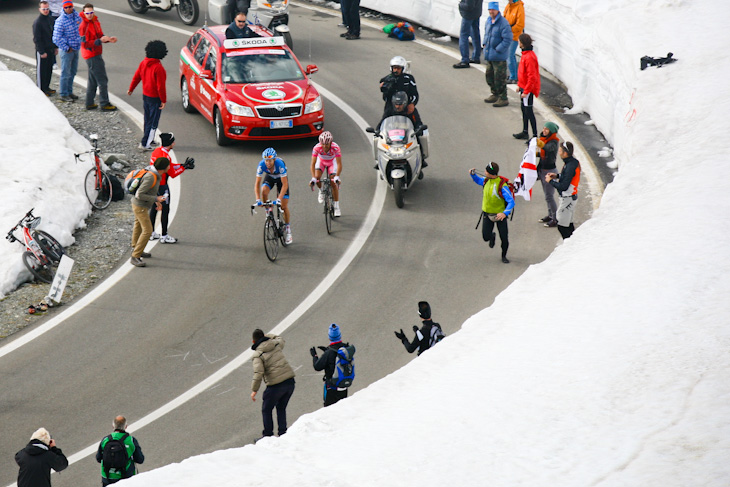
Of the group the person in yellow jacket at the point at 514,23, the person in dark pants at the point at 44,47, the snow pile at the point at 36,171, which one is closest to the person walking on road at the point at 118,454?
the snow pile at the point at 36,171

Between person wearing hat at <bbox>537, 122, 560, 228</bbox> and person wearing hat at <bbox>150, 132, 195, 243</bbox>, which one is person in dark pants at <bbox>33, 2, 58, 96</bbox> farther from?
person wearing hat at <bbox>537, 122, 560, 228</bbox>

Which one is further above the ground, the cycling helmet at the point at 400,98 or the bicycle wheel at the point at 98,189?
the cycling helmet at the point at 400,98

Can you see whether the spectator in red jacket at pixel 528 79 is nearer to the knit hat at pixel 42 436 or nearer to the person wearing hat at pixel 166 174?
the person wearing hat at pixel 166 174

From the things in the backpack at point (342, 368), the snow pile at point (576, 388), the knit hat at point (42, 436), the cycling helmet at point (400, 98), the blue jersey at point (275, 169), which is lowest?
the knit hat at point (42, 436)

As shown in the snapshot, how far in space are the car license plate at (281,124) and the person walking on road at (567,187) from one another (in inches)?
236

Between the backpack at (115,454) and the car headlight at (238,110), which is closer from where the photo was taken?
the backpack at (115,454)

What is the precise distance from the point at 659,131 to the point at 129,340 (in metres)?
8.35

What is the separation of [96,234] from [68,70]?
655 centimetres

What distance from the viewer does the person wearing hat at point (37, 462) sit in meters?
9.25

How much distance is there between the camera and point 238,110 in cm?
1864

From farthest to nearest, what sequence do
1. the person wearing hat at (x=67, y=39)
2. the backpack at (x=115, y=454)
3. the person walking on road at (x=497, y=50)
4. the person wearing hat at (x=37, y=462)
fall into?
1. the person wearing hat at (x=67, y=39)
2. the person walking on road at (x=497, y=50)
3. the backpack at (x=115, y=454)
4. the person wearing hat at (x=37, y=462)

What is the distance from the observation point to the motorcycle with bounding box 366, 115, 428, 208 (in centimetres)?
1666

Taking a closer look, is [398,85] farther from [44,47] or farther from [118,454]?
[118,454]

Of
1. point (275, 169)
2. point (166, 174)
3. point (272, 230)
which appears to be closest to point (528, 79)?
point (275, 169)
